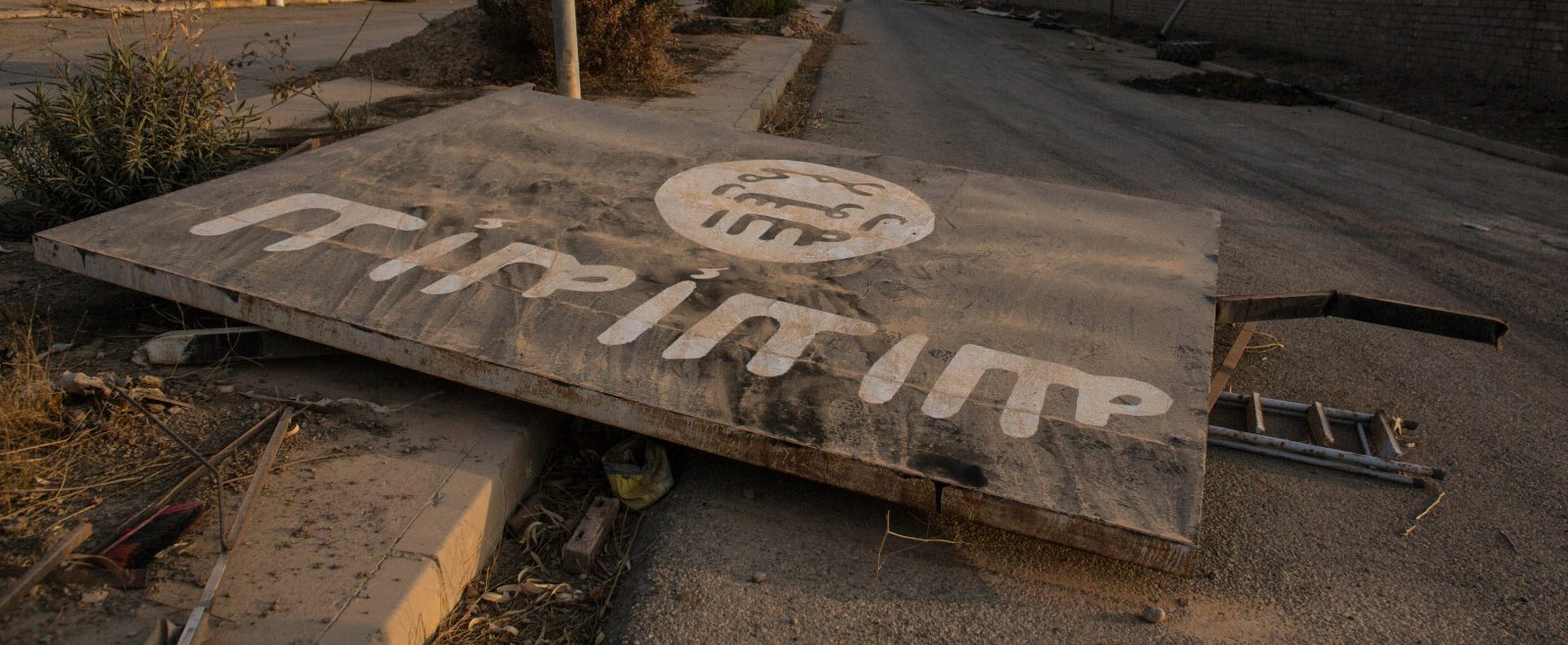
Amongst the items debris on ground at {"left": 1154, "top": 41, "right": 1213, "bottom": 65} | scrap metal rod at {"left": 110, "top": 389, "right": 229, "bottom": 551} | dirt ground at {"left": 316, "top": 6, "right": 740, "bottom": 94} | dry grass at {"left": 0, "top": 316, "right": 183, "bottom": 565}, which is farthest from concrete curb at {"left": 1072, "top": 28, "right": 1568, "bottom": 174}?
dry grass at {"left": 0, "top": 316, "right": 183, "bottom": 565}

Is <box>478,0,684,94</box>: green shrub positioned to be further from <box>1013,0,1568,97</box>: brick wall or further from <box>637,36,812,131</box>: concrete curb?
<box>1013,0,1568,97</box>: brick wall

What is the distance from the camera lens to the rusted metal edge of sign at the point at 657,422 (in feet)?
8.04

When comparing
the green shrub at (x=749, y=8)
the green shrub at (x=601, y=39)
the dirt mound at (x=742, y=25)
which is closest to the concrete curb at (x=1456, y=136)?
the dirt mound at (x=742, y=25)

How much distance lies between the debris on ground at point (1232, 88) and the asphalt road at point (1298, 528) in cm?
652

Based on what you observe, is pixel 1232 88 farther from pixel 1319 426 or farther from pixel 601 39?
pixel 1319 426

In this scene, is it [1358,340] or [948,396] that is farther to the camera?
[1358,340]

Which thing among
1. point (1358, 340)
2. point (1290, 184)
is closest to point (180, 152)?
point (1358, 340)

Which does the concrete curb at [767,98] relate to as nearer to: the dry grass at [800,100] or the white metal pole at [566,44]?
the dry grass at [800,100]

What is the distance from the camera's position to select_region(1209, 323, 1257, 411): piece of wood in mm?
3516

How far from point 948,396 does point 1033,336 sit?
1.66ft

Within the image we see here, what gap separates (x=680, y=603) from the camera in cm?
248

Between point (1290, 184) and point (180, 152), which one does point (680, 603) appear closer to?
point (180, 152)

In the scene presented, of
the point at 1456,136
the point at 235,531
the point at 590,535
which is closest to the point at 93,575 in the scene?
the point at 235,531

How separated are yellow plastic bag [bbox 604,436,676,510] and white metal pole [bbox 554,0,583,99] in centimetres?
453
